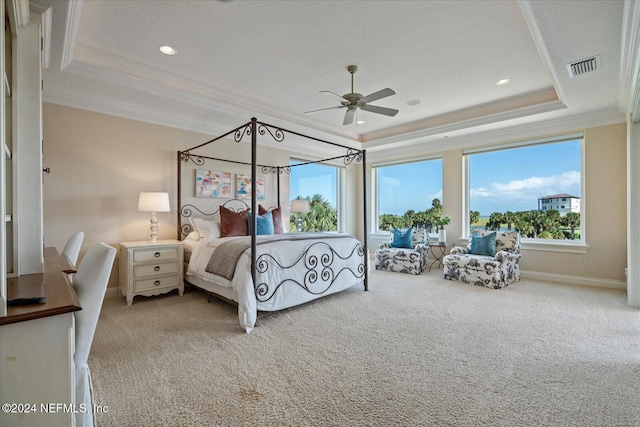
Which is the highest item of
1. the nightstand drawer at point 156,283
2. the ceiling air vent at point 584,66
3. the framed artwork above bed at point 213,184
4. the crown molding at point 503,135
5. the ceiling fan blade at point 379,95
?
the ceiling air vent at point 584,66

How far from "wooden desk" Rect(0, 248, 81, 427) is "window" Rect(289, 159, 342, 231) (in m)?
4.98

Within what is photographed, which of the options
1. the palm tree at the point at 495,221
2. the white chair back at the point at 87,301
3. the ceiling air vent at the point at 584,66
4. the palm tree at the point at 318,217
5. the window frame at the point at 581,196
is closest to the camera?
the white chair back at the point at 87,301

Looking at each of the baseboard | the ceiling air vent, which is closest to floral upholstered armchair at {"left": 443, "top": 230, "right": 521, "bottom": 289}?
the baseboard

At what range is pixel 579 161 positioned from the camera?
456cm

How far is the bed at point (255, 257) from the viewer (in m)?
2.89

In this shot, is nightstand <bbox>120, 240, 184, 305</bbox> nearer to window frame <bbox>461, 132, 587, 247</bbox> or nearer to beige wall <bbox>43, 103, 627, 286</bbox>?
beige wall <bbox>43, 103, 627, 286</bbox>

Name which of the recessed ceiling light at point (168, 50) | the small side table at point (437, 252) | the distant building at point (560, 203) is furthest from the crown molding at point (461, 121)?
the recessed ceiling light at point (168, 50)

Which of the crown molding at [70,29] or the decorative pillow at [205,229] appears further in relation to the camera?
the decorative pillow at [205,229]

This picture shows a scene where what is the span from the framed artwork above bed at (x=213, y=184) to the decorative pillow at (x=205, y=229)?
61 cm

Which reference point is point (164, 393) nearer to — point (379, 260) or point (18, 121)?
point (18, 121)

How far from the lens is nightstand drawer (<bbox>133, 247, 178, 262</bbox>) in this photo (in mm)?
3467

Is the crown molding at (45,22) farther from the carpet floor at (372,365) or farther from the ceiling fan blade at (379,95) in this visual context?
the ceiling fan blade at (379,95)

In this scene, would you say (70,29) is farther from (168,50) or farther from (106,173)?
(106,173)

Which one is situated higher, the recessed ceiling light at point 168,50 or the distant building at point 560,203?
the recessed ceiling light at point 168,50
